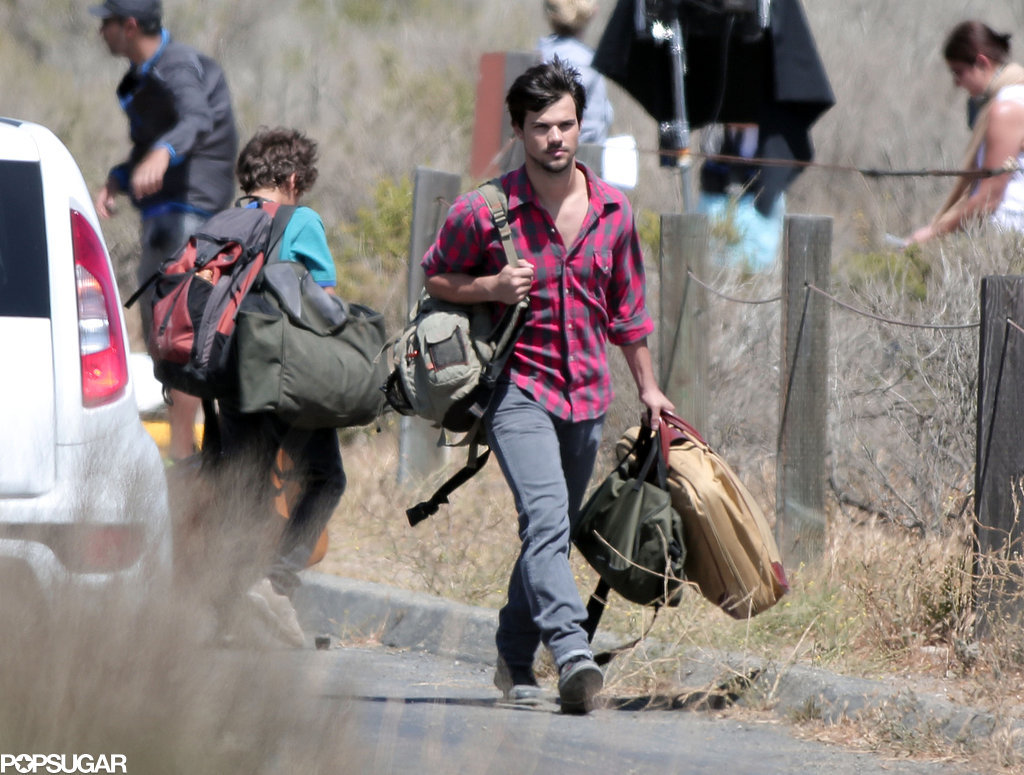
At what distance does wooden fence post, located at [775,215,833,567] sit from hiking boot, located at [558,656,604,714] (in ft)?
5.33

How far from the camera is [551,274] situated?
5.16m

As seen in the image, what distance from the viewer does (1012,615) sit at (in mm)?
5172

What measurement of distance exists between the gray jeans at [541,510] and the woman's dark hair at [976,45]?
12.7 feet

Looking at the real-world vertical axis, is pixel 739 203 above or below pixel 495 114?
below

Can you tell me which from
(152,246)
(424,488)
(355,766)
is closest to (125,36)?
(152,246)

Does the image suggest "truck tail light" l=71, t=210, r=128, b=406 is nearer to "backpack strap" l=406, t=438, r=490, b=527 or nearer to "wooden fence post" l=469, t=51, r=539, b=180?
"backpack strap" l=406, t=438, r=490, b=527

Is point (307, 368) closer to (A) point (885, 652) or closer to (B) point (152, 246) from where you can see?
(A) point (885, 652)

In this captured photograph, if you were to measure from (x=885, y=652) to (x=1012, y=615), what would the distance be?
20.0 inches

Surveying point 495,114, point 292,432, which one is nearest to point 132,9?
point 495,114

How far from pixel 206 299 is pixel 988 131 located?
4.12 m

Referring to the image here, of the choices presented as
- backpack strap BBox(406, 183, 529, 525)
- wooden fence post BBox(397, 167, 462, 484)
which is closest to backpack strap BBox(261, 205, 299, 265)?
backpack strap BBox(406, 183, 529, 525)

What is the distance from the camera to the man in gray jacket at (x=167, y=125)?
801 centimetres

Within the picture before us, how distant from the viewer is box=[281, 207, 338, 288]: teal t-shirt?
19.2ft

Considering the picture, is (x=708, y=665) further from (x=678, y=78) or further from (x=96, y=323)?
(x=678, y=78)
